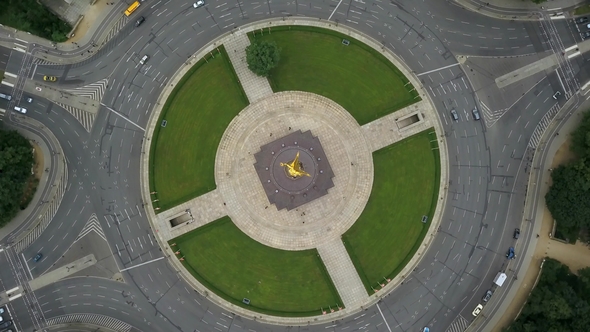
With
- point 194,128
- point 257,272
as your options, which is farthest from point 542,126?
point 194,128

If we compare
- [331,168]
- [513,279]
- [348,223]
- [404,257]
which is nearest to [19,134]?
[331,168]

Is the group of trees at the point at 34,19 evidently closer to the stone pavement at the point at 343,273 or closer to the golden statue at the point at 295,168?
the golden statue at the point at 295,168

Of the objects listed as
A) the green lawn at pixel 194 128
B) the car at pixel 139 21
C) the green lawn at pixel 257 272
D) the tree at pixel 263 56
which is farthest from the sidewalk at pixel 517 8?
the car at pixel 139 21

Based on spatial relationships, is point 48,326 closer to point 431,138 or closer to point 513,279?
point 431,138

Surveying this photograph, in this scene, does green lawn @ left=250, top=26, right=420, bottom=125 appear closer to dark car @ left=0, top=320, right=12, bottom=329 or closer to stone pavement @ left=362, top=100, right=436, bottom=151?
stone pavement @ left=362, top=100, right=436, bottom=151

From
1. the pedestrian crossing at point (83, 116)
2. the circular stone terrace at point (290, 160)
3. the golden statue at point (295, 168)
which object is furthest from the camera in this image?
the pedestrian crossing at point (83, 116)

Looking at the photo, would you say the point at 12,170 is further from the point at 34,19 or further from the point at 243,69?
the point at 243,69

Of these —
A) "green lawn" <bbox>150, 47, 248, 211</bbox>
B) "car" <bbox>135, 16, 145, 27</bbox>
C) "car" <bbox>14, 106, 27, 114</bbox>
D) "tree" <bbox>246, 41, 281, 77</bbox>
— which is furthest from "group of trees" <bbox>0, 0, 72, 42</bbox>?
"tree" <bbox>246, 41, 281, 77</bbox>
